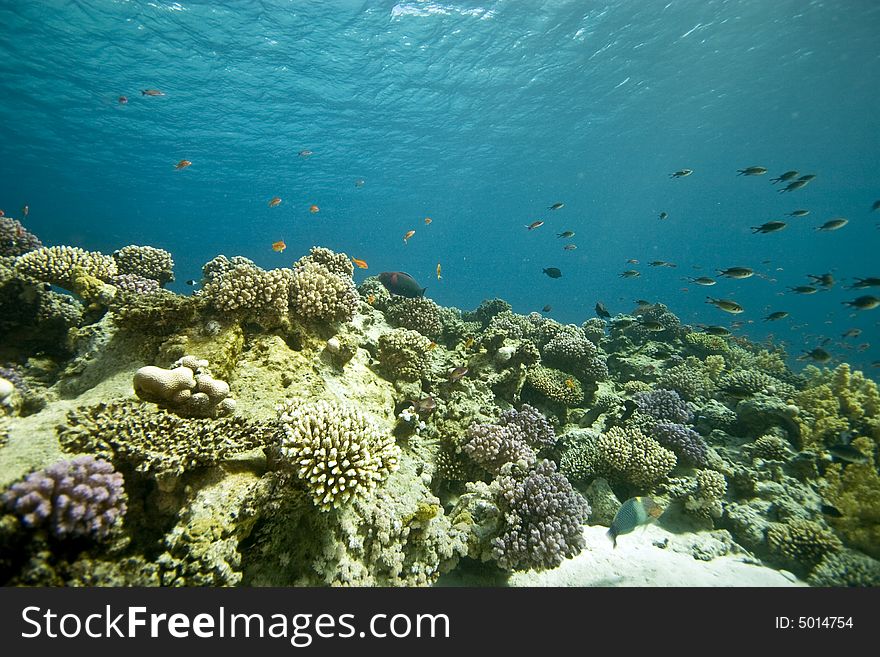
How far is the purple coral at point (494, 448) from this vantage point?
5.33 metres

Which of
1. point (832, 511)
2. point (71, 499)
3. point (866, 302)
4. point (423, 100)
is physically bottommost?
point (832, 511)

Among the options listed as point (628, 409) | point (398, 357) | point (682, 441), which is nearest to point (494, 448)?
point (398, 357)

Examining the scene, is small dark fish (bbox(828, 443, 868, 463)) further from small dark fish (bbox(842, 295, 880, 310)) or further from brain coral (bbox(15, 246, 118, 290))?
brain coral (bbox(15, 246, 118, 290))

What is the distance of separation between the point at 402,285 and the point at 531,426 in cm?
471

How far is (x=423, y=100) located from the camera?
29.2m

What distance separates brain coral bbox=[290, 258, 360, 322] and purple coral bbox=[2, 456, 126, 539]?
3.18 m

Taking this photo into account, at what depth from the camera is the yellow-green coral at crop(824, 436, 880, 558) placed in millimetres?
5320

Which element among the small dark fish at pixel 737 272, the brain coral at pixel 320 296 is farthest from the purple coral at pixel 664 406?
the brain coral at pixel 320 296

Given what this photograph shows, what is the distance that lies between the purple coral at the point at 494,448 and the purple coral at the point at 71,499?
4152 millimetres

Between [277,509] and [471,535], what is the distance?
2.58 m

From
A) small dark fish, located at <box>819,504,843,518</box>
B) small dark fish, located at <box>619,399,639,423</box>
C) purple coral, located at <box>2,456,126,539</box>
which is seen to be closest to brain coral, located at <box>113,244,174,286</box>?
purple coral, located at <box>2,456,126,539</box>

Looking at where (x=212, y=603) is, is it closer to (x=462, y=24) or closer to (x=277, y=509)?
(x=277, y=509)

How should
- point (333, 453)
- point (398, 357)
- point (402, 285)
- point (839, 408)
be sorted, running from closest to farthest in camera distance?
point (333, 453) → point (398, 357) → point (839, 408) → point (402, 285)

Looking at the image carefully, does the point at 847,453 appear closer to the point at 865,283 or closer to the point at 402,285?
the point at 865,283
